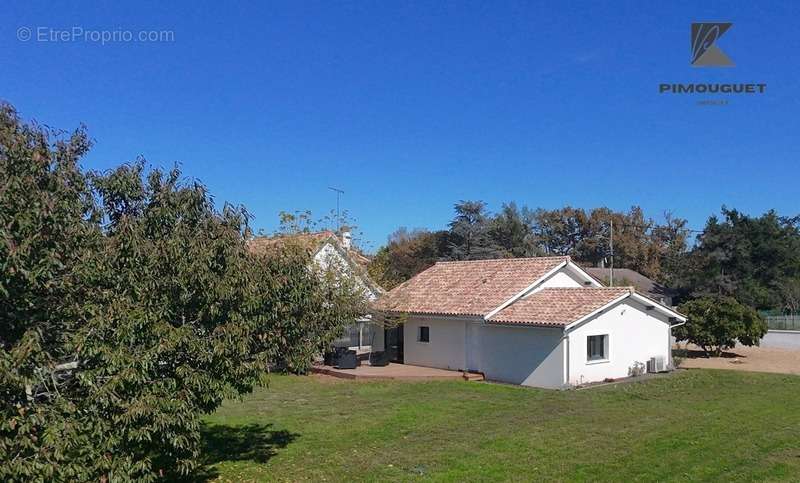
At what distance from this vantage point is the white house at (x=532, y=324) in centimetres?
2275

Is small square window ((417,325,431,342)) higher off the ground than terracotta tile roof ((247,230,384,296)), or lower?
lower

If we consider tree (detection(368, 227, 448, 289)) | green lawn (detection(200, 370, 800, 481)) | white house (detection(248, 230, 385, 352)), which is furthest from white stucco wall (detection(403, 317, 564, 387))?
tree (detection(368, 227, 448, 289))

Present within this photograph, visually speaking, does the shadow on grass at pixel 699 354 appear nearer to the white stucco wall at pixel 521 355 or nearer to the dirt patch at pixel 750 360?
the dirt patch at pixel 750 360

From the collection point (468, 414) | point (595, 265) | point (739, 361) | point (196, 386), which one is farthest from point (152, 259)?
point (595, 265)

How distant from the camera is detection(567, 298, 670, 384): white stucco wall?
898 inches

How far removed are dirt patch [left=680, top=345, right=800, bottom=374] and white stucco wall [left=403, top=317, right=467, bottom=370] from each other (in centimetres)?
1109

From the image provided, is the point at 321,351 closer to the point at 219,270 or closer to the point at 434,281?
the point at 219,270

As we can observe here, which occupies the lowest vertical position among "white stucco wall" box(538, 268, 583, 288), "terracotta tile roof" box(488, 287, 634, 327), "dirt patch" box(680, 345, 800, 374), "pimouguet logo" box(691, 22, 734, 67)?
"dirt patch" box(680, 345, 800, 374)

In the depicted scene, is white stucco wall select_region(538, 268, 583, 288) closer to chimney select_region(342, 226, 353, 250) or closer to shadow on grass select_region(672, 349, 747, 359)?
chimney select_region(342, 226, 353, 250)

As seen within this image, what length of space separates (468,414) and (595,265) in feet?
223

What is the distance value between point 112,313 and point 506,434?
33.3 feet

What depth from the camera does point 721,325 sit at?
32.5 meters

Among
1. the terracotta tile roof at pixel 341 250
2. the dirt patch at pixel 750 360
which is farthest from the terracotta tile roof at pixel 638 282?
the terracotta tile roof at pixel 341 250

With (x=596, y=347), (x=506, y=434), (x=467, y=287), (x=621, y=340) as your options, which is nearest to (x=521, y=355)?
(x=596, y=347)
